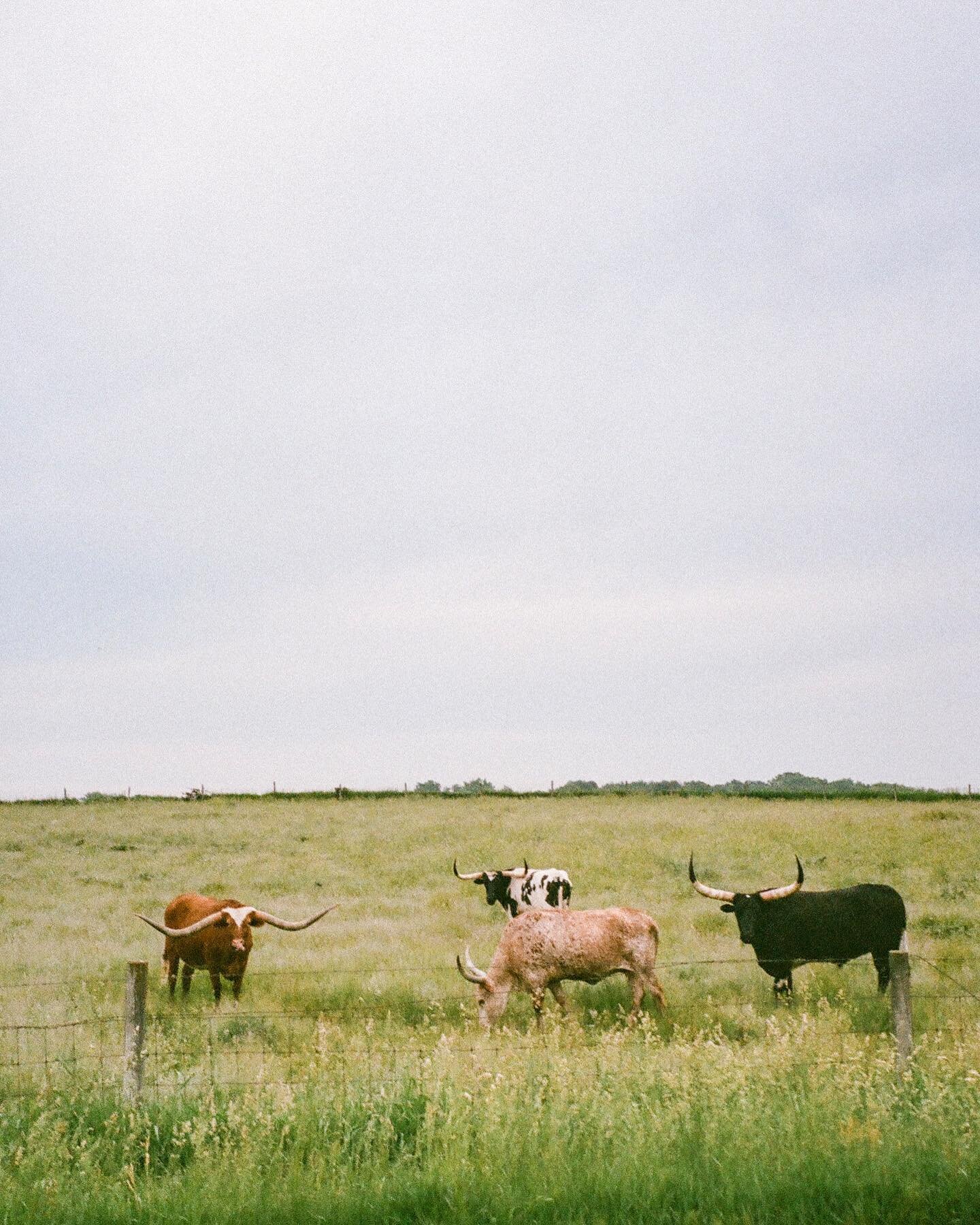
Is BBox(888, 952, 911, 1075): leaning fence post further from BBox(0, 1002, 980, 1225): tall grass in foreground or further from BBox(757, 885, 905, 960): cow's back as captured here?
BBox(757, 885, 905, 960): cow's back

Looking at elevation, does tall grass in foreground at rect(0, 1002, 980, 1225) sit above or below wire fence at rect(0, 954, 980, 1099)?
above

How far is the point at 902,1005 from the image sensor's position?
23.6ft

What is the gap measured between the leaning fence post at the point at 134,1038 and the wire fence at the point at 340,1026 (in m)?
0.03

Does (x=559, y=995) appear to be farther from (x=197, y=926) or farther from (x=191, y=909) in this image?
(x=191, y=909)

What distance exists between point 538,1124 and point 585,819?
88.7 ft

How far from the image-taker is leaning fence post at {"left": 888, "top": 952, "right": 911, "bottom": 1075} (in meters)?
7.17

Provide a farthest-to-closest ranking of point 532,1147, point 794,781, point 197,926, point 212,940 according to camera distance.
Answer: point 794,781 < point 212,940 < point 197,926 < point 532,1147

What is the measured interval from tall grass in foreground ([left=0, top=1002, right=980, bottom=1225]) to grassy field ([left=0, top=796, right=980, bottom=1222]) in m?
0.02

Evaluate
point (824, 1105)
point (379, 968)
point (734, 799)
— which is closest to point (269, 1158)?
point (824, 1105)

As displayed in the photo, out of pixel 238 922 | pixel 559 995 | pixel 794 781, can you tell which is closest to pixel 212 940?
pixel 238 922

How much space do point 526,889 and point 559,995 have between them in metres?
5.50

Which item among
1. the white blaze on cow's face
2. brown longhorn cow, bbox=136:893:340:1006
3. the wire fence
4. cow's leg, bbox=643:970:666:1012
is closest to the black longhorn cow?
the wire fence

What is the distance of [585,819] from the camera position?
32312 millimetres

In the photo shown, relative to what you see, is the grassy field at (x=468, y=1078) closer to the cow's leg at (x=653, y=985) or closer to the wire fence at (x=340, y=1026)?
the wire fence at (x=340, y=1026)
